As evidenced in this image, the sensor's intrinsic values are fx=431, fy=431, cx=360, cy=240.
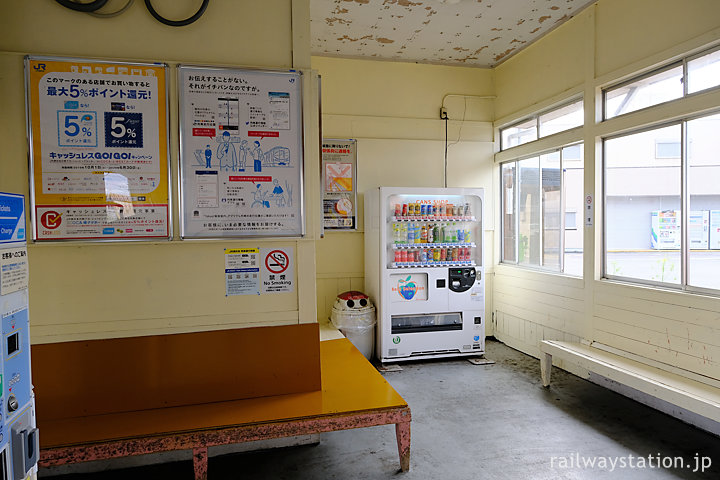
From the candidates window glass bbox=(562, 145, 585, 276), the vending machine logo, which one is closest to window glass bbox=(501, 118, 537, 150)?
window glass bbox=(562, 145, 585, 276)

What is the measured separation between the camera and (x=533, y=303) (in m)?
4.89

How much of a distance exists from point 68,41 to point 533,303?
4.72 meters

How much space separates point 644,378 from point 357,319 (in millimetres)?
2645

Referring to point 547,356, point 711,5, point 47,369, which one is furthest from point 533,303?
point 47,369

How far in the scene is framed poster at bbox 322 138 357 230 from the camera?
5160 millimetres

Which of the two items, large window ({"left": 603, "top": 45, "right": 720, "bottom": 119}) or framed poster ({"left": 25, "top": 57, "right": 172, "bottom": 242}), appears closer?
framed poster ({"left": 25, "top": 57, "right": 172, "bottom": 242})

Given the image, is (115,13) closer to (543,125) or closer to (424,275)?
(424,275)

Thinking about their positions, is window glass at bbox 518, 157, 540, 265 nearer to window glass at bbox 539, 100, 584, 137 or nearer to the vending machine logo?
window glass at bbox 539, 100, 584, 137

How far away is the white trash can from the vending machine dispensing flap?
944mm

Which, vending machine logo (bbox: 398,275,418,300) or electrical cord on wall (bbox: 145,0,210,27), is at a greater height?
electrical cord on wall (bbox: 145,0,210,27)

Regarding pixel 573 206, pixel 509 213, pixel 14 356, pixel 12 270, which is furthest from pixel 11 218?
pixel 509 213

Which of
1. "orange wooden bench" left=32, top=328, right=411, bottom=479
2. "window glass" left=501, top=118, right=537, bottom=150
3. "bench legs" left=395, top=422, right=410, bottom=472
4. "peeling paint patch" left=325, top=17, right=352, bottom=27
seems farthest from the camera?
"window glass" left=501, top=118, right=537, bottom=150

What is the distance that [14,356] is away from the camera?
50.0 inches

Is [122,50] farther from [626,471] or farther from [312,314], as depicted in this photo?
[626,471]
